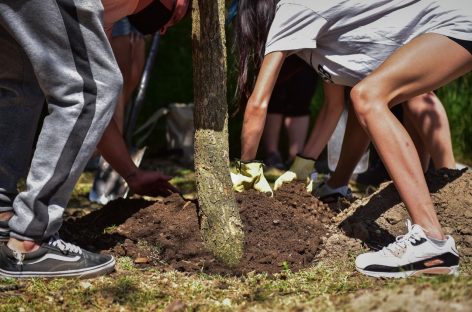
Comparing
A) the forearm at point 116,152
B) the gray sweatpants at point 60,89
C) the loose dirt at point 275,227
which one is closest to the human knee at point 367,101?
the loose dirt at point 275,227

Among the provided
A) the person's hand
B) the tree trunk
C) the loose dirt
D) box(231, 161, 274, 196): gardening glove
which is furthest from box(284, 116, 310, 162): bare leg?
the tree trunk

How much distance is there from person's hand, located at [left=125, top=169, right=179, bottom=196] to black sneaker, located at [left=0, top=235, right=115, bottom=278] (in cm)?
95

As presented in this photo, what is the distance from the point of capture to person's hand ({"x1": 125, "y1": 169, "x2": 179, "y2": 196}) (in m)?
4.59

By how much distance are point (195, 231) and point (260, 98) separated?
81 cm

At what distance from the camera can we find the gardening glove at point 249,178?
4598mm

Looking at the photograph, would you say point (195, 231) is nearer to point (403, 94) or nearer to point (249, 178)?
point (249, 178)

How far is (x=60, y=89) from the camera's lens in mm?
3412

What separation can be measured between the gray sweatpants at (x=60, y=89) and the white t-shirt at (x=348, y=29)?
46.7 inches

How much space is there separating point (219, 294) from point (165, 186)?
1.23m

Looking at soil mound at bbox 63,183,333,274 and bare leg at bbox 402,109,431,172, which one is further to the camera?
bare leg at bbox 402,109,431,172

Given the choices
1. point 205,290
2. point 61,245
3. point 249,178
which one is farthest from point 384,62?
point 61,245

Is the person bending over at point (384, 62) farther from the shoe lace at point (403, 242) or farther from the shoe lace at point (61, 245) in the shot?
the shoe lace at point (61, 245)

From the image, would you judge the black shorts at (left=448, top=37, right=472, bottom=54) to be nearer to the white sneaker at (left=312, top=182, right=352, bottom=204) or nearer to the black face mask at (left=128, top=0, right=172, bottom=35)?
the black face mask at (left=128, top=0, right=172, bottom=35)

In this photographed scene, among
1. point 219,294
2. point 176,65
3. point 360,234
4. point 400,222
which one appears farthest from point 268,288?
point 176,65
